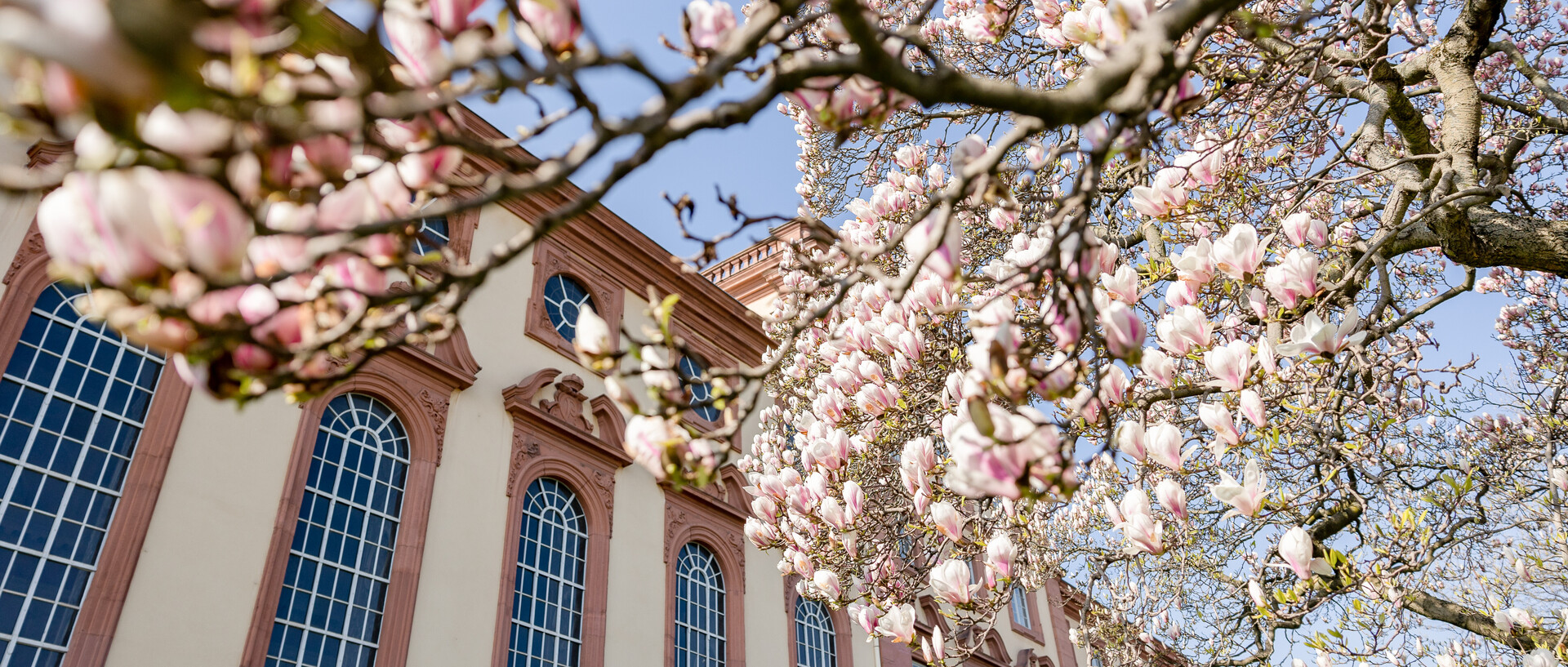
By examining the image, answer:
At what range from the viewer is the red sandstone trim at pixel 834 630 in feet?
38.8

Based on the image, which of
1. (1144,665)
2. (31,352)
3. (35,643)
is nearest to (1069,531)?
(1144,665)

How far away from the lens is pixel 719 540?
11508 mm

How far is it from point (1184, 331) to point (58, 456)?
7.03 m

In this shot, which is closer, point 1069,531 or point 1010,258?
point 1010,258

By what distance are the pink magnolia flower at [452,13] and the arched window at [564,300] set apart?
9.26m

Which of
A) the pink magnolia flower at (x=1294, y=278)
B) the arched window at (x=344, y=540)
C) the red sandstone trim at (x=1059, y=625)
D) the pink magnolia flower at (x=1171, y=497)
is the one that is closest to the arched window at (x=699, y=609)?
the arched window at (x=344, y=540)

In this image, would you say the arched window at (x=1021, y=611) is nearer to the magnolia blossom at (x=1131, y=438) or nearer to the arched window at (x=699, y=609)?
the arched window at (x=699, y=609)

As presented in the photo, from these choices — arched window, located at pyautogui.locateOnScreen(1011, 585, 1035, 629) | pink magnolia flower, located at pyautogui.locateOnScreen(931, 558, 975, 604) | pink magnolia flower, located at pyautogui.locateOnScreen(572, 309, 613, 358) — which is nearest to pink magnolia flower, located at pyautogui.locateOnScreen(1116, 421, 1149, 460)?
pink magnolia flower, located at pyautogui.locateOnScreen(931, 558, 975, 604)

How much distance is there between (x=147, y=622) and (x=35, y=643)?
58cm

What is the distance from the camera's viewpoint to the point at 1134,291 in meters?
3.52

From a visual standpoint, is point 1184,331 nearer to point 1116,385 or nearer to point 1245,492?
point 1116,385

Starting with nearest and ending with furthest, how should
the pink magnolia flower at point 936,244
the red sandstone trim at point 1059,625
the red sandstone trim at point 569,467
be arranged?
the pink magnolia flower at point 936,244, the red sandstone trim at point 569,467, the red sandstone trim at point 1059,625

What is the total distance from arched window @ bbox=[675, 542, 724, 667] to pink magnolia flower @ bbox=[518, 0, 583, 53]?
9431mm

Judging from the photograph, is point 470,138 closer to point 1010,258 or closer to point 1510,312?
point 1010,258
